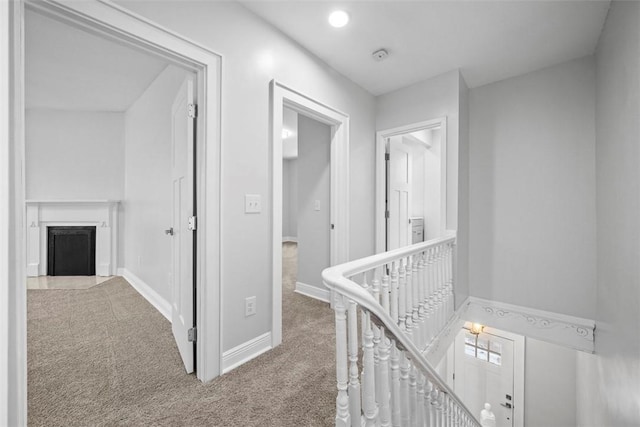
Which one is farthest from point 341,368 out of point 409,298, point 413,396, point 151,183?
point 151,183

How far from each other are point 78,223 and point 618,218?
615 centimetres

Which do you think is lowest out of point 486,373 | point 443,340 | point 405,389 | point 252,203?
point 486,373

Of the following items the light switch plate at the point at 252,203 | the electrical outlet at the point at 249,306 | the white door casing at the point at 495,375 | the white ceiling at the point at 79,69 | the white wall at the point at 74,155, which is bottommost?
the white door casing at the point at 495,375

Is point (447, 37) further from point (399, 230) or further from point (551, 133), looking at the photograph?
point (399, 230)

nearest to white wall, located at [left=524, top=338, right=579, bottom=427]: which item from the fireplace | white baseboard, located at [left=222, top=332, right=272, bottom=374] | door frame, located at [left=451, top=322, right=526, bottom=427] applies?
door frame, located at [left=451, top=322, right=526, bottom=427]

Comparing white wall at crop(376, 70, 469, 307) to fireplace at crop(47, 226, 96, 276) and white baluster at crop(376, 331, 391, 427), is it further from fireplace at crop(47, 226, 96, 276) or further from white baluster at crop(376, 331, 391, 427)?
fireplace at crop(47, 226, 96, 276)

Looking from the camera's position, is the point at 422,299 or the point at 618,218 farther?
the point at 422,299

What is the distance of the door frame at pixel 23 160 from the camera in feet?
3.26

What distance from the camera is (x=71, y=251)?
4.32 meters

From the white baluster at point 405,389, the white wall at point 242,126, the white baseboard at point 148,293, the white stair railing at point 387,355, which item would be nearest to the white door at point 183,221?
the white wall at point 242,126

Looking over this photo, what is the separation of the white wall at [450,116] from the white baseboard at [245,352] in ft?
6.29

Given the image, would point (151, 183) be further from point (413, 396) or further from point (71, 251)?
point (413, 396)

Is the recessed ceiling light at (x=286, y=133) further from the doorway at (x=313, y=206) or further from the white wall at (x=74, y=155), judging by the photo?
the white wall at (x=74, y=155)

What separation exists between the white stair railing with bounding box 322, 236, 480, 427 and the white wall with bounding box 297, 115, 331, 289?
4.39ft
